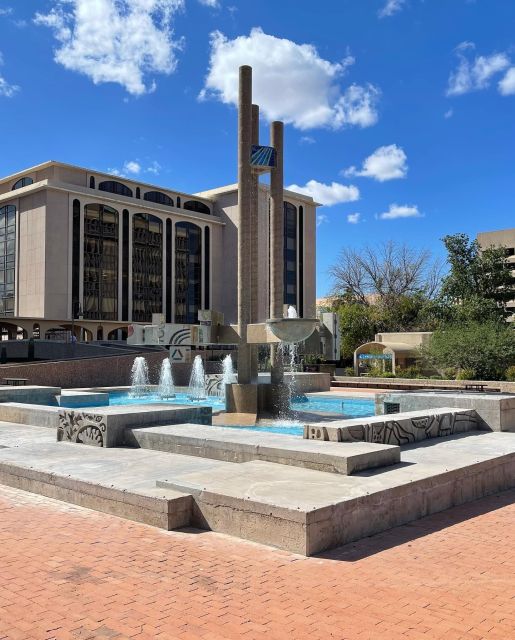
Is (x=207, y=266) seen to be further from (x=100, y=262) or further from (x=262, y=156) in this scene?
(x=262, y=156)

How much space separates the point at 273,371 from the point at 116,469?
10427mm

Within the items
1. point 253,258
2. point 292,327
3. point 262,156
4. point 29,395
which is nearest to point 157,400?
point 29,395

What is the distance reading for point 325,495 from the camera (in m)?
6.54

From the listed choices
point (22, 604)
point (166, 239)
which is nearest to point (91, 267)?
point (166, 239)

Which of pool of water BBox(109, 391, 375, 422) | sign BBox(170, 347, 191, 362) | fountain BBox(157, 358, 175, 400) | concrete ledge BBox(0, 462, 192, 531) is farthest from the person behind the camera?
sign BBox(170, 347, 191, 362)

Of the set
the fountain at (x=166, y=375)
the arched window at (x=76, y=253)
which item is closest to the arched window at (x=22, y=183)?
the arched window at (x=76, y=253)

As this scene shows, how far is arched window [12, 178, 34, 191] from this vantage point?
5809 cm

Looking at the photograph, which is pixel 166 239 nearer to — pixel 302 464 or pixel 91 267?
pixel 91 267

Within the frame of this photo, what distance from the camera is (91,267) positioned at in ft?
189

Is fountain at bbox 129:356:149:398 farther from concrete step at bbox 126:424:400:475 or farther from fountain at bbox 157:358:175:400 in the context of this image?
concrete step at bbox 126:424:400:475

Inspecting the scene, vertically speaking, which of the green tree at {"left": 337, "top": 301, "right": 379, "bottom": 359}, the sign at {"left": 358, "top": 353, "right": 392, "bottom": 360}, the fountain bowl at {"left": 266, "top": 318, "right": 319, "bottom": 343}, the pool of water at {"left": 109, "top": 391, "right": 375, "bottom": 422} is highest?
the green tree at {"left": 337, "top": 301, "right": 379, "bottom": 359}

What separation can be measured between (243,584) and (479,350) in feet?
94.0

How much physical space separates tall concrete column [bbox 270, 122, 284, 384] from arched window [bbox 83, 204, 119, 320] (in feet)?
131

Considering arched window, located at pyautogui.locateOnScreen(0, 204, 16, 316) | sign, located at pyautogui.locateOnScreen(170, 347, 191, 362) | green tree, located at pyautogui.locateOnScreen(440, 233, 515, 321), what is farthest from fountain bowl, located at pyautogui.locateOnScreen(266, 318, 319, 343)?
arched window, located at pyautogui.locateOnScreen(0, 204, 16, 316)
